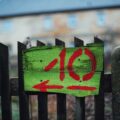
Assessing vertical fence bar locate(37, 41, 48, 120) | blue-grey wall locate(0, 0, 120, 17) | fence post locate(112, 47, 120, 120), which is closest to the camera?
fence post locate(112, 47, 120, 120)

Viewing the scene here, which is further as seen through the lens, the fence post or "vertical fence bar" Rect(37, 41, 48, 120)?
"vertical fence bar" Rect(37, 41, 48, 120)

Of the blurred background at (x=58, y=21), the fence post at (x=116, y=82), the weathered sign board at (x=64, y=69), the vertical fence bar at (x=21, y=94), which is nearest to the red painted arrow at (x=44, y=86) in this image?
the weathered sign board at (x=64, y=69)

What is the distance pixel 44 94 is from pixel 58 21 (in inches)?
537

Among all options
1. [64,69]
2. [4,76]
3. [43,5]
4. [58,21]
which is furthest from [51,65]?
[43,5]

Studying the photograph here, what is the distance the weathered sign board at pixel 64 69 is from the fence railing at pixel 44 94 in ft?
0.14

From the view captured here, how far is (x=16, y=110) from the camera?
143 inches

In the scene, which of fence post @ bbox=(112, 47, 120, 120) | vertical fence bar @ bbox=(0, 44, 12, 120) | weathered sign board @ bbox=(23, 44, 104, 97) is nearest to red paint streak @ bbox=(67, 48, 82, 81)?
weathered sign board @ bbox=(23, 44, 104, 97)

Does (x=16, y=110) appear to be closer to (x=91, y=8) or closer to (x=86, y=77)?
(x=86, y=77)

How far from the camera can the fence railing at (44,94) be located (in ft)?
8.13

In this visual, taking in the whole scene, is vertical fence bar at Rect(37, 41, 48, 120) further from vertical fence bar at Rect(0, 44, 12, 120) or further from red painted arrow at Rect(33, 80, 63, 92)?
vertical fence bar at Rect(0, 44, 12, 120)

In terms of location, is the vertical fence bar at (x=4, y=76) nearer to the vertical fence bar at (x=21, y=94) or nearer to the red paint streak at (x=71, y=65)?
the vertical fence bar at (x=21, y=94)

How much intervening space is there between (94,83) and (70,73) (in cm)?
17

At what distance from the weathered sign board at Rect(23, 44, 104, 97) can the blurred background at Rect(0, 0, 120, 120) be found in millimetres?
11803

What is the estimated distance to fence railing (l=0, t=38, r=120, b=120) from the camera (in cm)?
248
